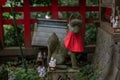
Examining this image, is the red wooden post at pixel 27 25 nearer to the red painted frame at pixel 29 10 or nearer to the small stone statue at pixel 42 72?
the red painted frame at pixel 29 10

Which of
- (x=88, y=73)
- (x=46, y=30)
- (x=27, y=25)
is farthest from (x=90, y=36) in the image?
(x=27, y=25)

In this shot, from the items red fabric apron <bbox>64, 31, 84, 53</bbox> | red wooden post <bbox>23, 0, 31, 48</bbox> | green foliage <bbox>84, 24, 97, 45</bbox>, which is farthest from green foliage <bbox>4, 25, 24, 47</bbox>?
red fabric apron <bbox>64, 31, 84, 53</bbox>

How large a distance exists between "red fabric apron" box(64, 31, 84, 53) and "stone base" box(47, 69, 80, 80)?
1.66ft

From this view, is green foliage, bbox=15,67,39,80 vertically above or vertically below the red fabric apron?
below

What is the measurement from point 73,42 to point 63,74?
0.77 metres

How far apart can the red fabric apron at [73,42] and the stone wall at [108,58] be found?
1.85 feet

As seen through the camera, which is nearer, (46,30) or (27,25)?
(46,30)

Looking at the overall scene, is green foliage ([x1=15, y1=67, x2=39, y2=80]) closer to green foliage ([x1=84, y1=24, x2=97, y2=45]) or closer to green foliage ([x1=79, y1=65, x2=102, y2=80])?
green foliage ([x1=79, y1=65, x2=102, y2=80])

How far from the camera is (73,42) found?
7.46 m

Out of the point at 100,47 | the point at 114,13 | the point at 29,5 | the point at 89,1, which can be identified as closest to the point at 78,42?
the point at 100,47

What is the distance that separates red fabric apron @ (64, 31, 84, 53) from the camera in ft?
24.3

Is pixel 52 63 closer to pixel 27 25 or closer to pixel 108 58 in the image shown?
pixel 108 58

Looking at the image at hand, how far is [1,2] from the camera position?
692 centimetres

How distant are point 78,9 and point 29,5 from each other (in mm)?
1285
